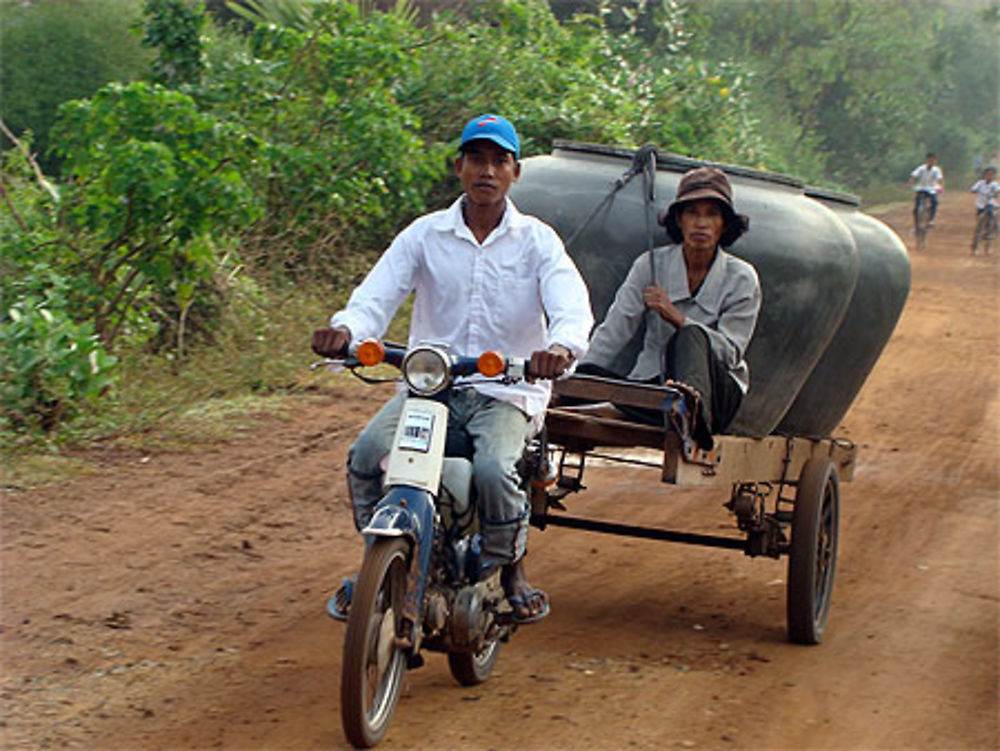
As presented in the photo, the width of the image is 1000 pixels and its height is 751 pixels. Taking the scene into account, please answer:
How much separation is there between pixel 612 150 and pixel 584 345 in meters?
2.20

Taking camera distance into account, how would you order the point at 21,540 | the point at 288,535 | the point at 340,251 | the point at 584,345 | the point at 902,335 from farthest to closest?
the point at 902,335 < the point at 340,251 < the point at 288,535 < the point at 21,540 < the point at 584,345

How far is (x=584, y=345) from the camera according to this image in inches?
172

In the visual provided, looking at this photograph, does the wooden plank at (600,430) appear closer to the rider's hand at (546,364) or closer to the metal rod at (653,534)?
the metal rod at (653,534)

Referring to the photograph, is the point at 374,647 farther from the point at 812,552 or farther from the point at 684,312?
the point at 812,552

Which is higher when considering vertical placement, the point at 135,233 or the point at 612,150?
the point at 612,150

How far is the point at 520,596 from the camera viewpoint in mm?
4805

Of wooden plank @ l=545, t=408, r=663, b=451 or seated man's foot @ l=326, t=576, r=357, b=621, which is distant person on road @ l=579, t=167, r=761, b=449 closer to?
wooden plank @ l=545, t=408, r=663, b=451

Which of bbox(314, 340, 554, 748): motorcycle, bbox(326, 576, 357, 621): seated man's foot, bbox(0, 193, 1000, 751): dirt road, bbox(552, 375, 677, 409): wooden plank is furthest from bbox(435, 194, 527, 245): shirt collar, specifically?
bbox(0, 193, 1000, 751): dirt road

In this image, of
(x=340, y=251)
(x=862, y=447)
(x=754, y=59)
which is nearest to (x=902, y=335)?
(x=862, y=447)

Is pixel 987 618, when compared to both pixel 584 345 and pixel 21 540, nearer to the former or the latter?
pixel 584 345

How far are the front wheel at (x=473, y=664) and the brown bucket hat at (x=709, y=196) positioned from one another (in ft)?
6.11

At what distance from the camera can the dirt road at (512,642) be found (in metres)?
4.57

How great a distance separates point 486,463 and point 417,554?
0.35 m

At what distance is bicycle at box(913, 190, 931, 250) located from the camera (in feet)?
85.8
